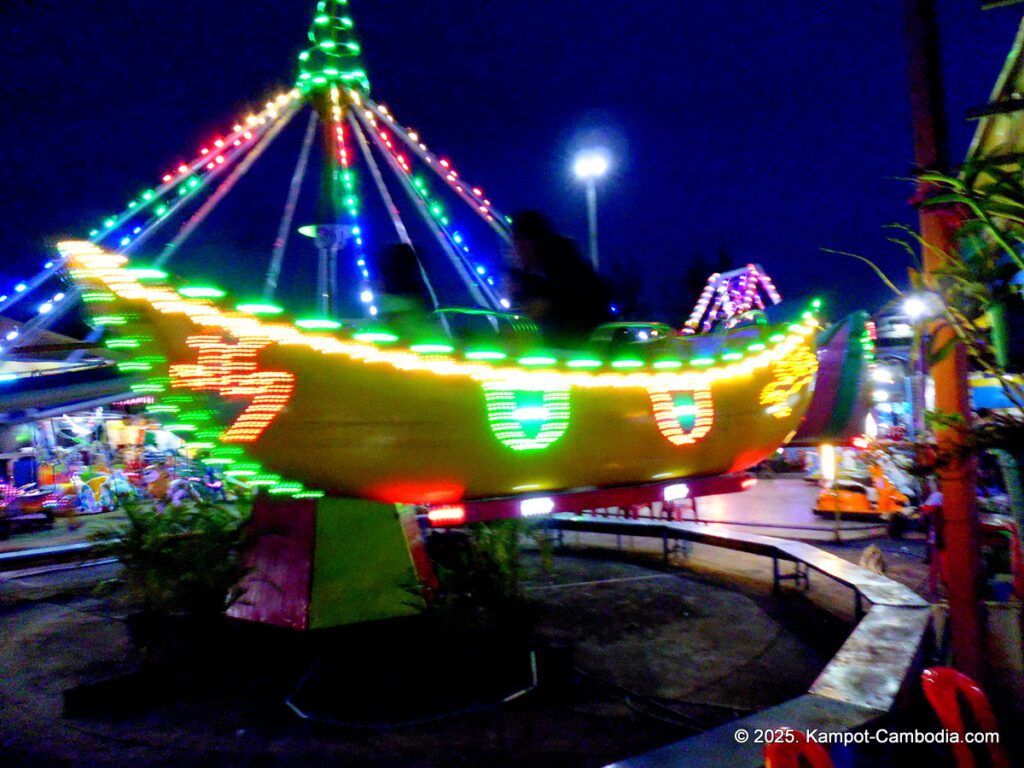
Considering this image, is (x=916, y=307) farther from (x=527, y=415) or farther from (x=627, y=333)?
(x=627, y=333)

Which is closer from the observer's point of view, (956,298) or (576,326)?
(956,298)

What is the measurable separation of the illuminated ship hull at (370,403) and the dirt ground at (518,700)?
169 centimetres

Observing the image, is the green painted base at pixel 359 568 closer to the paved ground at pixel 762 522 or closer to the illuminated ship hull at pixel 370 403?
the illuminated ship hull at pixel 370 403

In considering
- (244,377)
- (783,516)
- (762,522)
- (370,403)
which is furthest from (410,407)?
(783,516)

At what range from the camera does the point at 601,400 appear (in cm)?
473

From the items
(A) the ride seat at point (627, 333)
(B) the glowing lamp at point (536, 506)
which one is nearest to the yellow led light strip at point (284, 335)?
(B) the glowing lamp at point (536, 506)

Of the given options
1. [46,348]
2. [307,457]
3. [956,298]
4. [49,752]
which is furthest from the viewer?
[46,348]

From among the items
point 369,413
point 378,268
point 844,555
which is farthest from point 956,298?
point 844,555

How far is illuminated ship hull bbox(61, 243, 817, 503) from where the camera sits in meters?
3.84

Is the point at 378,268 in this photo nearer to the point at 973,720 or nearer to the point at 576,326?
the point at 576,326

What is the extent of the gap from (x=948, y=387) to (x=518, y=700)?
155 inches

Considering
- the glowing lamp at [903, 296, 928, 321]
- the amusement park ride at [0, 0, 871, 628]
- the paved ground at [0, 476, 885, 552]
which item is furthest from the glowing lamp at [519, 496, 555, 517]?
the paved ground at [0, 476, 885, 552]

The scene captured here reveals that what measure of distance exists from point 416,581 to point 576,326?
103 inches

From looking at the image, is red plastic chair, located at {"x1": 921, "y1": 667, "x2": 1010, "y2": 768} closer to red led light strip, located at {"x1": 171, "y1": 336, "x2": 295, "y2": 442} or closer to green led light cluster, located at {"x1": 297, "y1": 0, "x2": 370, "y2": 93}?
red led light strip, located at {"x1": 171, "y1": 336, "x2": 295, "y2": 442}
